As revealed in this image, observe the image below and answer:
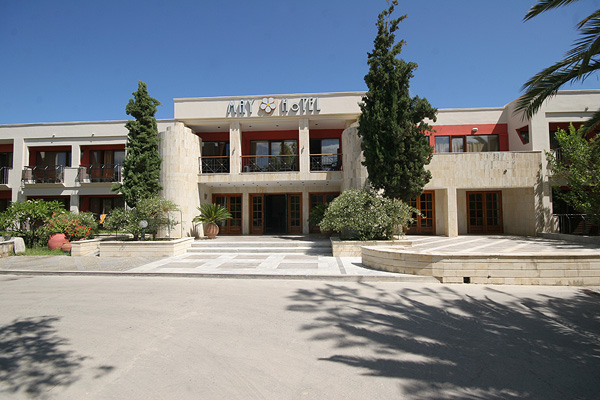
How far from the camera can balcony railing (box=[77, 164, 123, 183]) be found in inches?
720

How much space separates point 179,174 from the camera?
14.1m

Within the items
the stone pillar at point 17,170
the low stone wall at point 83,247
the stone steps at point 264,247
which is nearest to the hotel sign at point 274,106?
the stone steps at point 264,247

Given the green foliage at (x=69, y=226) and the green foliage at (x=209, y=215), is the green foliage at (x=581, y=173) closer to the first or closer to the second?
the green foliage at (x=209, y=215)

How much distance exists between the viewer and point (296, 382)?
2900mm

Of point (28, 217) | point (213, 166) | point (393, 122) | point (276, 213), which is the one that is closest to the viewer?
point (393, 122)

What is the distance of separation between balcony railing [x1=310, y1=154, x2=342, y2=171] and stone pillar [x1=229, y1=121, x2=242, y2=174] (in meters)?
3.55

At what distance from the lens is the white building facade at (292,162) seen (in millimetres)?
14078

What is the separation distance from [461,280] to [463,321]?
2595mm

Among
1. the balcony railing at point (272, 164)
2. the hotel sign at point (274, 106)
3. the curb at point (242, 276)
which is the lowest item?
the curb at point (242, 276)

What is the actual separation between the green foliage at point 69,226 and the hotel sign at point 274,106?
767 centimetres

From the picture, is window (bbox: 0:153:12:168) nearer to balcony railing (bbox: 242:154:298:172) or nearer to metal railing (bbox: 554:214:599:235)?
balcony railing (bbox: 242:154:298:172)

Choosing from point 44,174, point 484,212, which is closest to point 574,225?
point 484,212

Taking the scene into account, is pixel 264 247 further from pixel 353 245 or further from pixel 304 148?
pixel 304 148

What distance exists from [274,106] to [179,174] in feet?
17.7
